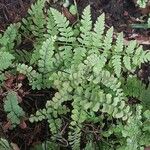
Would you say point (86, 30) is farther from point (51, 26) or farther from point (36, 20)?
point (36, 20)

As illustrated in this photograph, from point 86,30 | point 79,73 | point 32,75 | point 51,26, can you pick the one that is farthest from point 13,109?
point 86,30

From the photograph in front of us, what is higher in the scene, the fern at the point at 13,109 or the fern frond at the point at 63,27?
the fern frond at the point at 63,27

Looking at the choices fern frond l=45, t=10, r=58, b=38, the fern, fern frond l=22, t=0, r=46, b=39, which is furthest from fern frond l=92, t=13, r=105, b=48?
the fern

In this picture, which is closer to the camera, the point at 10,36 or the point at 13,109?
the point at 13,109

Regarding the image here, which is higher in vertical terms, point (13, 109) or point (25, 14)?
point (25, 14)

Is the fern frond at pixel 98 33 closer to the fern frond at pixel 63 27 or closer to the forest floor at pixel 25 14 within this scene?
the fern frond at pixel 63 27

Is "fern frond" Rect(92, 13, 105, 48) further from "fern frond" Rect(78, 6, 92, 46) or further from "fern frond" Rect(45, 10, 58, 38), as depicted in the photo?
"fern frond" Rect(45, 10, 58, 38)

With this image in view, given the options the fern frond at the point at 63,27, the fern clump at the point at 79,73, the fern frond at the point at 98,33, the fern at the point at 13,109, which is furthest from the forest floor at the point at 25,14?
the fern frond at the point at 98,33
